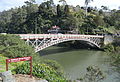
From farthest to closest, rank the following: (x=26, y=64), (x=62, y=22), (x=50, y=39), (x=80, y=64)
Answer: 1. (x=62, y=22)
2. (x=50, y=39)
3. (x=80, y=64)
4. (x=26, y=64)

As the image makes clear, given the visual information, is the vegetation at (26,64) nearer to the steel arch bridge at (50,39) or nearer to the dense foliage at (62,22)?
the steel arch bridge at (50,39)

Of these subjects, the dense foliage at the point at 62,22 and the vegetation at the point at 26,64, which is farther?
the dense foliage at the point at 62,22

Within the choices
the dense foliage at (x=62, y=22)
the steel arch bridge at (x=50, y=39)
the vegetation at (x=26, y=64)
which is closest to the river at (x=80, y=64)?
the steel arch bridge at (x=50, y=39)

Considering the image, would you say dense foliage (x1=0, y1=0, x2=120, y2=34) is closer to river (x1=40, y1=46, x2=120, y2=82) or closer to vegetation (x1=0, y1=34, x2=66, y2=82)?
river (x1=40, y1=46, x2=120, y2=82)

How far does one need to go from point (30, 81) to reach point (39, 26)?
4544cm

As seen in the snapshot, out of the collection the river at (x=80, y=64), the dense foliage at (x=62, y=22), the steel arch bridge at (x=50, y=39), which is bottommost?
the river at (x=80, y=64)

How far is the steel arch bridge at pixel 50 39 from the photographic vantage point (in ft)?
65.7

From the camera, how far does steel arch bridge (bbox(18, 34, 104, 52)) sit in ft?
65.7

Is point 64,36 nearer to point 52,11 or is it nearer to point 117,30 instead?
point 117,30

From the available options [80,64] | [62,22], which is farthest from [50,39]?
[62,22]

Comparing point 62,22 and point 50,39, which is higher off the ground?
point 62,22

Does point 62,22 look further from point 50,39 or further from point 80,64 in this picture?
point 80,64

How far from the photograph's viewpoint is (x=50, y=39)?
76.2 ft

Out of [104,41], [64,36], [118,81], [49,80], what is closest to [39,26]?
[104,41]
